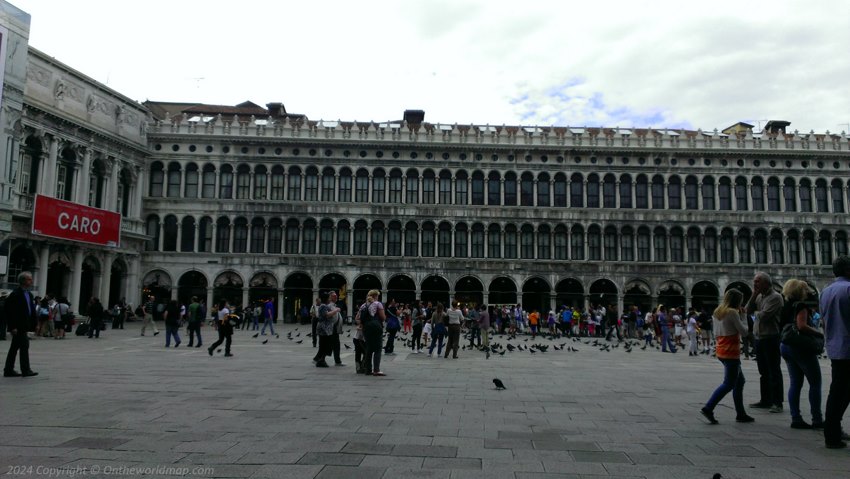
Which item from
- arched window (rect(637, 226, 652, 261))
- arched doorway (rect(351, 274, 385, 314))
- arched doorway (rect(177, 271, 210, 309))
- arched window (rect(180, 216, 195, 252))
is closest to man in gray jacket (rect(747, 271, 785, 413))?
arched doorway (rect(351, 274, 385, 314))

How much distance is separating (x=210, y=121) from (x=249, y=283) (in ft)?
41.4

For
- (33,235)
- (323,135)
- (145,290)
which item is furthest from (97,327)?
(323,135)

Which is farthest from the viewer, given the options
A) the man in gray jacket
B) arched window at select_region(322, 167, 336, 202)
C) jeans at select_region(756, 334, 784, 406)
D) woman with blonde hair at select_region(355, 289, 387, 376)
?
arched window at select_region(322, 167, 336, 202)

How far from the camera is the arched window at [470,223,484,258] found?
46.7 metres

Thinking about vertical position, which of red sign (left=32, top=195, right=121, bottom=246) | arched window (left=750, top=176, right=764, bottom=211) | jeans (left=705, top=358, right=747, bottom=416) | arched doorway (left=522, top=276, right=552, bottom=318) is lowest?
jeans (left=705, top=358, right=747, bottom=416)

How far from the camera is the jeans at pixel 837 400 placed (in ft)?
20.7

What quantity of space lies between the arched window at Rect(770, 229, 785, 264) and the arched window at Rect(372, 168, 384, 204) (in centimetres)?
2940

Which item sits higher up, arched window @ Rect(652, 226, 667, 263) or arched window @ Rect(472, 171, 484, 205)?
arched window @ Rect(472, 171, 484, 205)

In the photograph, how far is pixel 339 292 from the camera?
46.3 metres

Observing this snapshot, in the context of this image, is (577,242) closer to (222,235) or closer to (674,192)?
(674,192)

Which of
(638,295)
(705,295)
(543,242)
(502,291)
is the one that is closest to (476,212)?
(543,242)

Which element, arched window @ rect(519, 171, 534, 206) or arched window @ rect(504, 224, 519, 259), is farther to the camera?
arched window @ rect(519, 171, 534, 206)

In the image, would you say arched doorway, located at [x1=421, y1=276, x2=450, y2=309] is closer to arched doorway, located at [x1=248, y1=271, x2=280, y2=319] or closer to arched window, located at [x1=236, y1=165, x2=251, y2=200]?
arched doorway, located at [x1=248, y1=271, x2=280, y2=319]

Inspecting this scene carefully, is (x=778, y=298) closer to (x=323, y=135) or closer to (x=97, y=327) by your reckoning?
(x=97, y=327)
